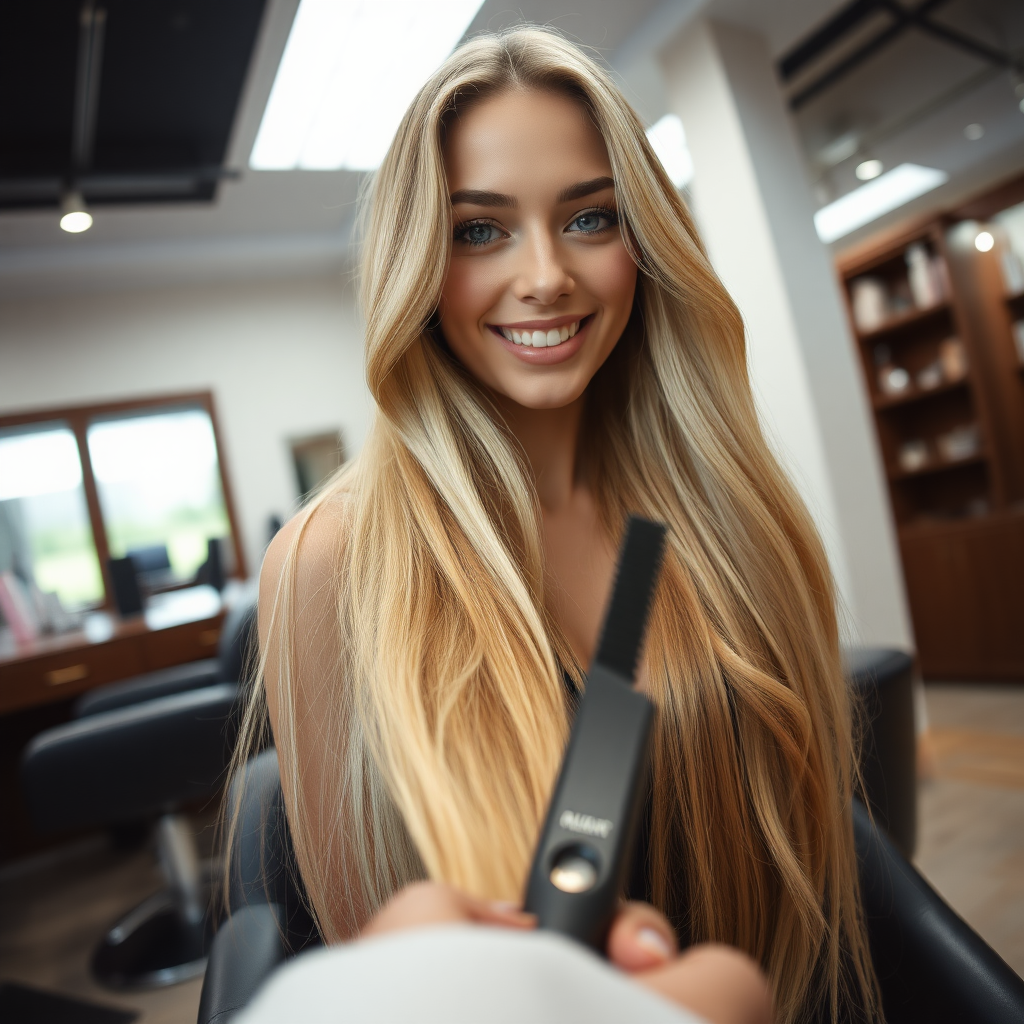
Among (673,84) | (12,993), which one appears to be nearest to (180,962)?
(12,993)

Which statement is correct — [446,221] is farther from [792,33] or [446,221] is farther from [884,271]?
[884,271]

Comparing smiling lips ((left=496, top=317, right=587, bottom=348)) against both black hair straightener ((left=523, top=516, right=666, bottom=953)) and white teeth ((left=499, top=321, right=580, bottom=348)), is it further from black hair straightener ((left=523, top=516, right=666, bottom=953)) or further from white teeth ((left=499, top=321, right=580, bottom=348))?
black hair straightener ((left=523, top=516, right=666, bottom=953))

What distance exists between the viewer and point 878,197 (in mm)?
4363

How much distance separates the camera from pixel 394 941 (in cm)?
31

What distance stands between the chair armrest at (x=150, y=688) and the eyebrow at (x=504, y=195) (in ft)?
7.58

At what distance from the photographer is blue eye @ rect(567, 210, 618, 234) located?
907mm

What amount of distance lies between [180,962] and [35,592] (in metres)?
1.81

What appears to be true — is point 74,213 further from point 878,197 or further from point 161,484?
point 878,197

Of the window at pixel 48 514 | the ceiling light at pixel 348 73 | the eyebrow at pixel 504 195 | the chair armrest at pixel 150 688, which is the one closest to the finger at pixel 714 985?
the eyebrow at pixel 504 195

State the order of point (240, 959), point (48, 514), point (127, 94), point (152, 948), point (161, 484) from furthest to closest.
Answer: point (161, 484), point (48, 514), point (127, 94), point (152, 948), point (240, 959)

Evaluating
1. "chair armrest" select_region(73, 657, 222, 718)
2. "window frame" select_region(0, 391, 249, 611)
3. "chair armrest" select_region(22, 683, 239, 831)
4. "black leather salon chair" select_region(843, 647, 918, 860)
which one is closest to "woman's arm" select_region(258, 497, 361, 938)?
"black leather salon chair" select_region(843, 647, 918, 860)

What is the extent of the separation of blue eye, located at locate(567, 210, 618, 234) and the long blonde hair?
0.02 metres

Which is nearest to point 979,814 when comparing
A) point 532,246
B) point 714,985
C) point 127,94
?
point 532,246

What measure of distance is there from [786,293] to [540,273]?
2.14 metres
